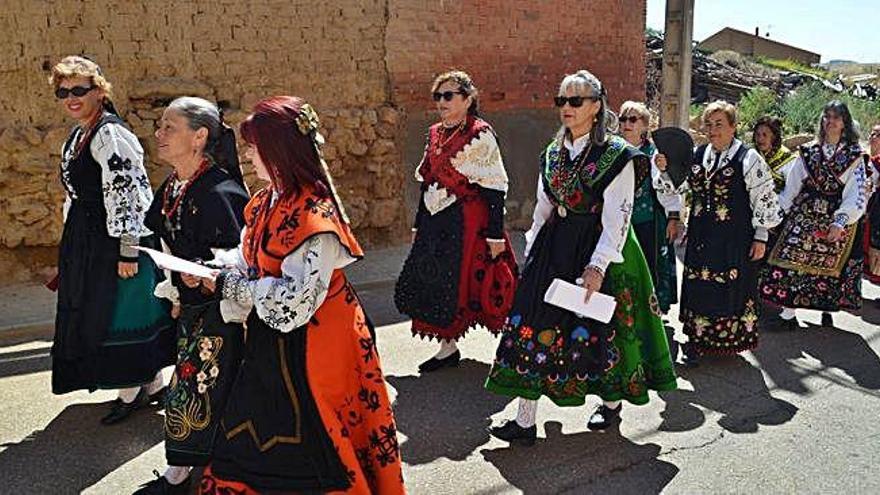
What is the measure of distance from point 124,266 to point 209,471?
62.8 inches

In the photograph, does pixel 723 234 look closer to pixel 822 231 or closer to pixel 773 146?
pixel 773 146

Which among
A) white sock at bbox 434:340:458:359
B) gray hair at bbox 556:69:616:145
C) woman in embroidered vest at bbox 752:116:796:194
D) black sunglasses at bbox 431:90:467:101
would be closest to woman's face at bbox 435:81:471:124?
black sunglasses at bbox 431:90:467:101

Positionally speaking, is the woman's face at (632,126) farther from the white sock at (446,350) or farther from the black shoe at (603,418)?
the black shoe at (603,418)

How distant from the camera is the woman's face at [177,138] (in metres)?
3.40

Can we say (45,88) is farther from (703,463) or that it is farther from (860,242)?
(860,242)

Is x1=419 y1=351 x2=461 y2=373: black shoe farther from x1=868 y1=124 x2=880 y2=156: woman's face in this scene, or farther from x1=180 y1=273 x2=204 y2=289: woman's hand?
x1=868 y1=124 x2=880 y2=156: woman's face

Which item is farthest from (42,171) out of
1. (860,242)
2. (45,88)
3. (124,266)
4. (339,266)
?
(860,242)

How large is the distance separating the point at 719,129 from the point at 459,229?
1844mm

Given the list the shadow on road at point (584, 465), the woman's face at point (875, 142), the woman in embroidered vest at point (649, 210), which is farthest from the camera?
the woman's face at point (875, 142)

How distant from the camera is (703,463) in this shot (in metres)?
4.09

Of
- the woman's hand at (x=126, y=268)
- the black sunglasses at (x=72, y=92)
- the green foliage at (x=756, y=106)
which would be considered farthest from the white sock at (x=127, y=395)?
the green foliage at (x=756, y=106)

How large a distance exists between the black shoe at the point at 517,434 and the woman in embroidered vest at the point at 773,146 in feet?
10.7

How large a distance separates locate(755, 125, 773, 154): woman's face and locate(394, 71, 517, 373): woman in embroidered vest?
96.1 inches

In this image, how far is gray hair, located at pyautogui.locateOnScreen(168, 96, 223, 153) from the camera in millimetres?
3420
